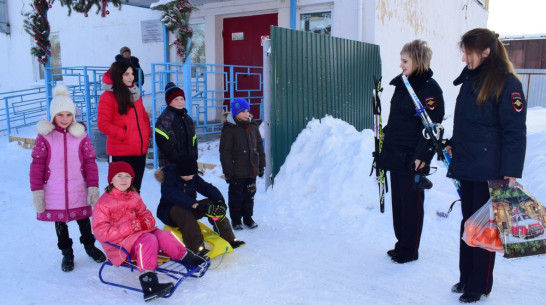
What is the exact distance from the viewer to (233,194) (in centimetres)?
452

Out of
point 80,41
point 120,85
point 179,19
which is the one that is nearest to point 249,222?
point 120,85

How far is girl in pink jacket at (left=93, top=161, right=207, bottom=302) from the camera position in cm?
307

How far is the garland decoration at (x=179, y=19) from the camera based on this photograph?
6707mm

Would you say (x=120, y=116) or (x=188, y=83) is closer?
(x=120, y=116)

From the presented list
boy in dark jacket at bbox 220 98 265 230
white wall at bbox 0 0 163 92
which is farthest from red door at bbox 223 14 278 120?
boy in dark jacket at bbox 220 98 265 230

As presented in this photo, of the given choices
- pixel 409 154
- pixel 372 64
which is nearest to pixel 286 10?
pixel 372 64

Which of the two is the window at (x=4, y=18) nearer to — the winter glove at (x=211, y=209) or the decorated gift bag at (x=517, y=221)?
the winter glove at (x=211, y=209)

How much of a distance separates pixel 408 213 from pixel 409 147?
21.4 inches

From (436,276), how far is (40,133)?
329 cm

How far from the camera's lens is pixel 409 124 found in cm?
336

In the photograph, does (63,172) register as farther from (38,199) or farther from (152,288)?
(152,288)

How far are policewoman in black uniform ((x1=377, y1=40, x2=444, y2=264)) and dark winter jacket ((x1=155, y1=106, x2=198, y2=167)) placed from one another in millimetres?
1849

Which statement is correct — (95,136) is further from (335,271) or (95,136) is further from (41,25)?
(335,271)

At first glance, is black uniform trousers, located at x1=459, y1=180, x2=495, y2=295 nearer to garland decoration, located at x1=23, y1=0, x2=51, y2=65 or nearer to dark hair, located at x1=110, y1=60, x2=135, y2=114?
dark hair, located at x1=110, y1=60, x2=135, y2=114
